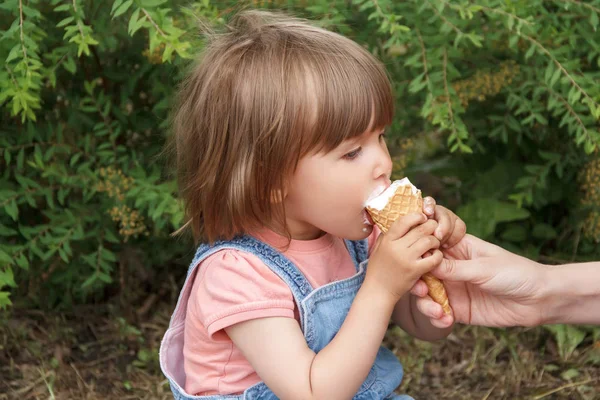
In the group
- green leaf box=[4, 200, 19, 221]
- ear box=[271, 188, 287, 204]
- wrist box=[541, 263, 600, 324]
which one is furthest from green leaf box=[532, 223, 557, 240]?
green leaf box=[4, 200, 19, 221]

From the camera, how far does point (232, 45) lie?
7.22 ft

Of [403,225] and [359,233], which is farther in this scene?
[359,233]

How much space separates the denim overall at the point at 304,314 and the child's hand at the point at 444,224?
28 centimetres

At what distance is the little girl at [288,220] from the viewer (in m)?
2.03

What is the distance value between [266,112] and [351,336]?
542mm

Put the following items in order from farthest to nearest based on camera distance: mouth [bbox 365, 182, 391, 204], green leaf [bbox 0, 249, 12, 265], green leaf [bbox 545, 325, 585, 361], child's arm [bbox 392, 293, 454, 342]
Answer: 1. green leaf [bbox 545, 325, 585, 361]
2. green leaf [bbox 0, 249, 12, 265]
3. child's arm [bbox 392, 293, 454, 342]
4. mouth [bbox 365, 182, 391, 204]

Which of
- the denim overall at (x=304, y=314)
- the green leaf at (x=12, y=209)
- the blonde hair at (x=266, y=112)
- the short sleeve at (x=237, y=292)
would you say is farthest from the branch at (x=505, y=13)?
the green leaf at (x=12, y=209)

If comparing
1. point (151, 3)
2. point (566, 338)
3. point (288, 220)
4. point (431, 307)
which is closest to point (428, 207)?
point (431, 307)

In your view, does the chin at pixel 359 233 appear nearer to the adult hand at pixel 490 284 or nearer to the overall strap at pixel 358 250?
the adult hand at pixel 490 284

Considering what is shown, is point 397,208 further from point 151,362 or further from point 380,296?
point 151,362

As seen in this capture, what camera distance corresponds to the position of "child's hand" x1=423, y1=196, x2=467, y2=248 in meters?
2.11

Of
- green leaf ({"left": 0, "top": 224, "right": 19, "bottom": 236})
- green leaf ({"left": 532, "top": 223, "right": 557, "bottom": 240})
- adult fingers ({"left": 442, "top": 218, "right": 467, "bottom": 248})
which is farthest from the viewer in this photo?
green leaf ({"left": 532, "top": 223, "right": 557, "bottom": 240})

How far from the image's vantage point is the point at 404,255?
201cm

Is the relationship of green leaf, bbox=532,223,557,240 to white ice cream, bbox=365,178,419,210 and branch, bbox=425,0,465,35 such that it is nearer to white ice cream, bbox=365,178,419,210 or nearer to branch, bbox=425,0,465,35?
branch, bbox=425,0,465,35
